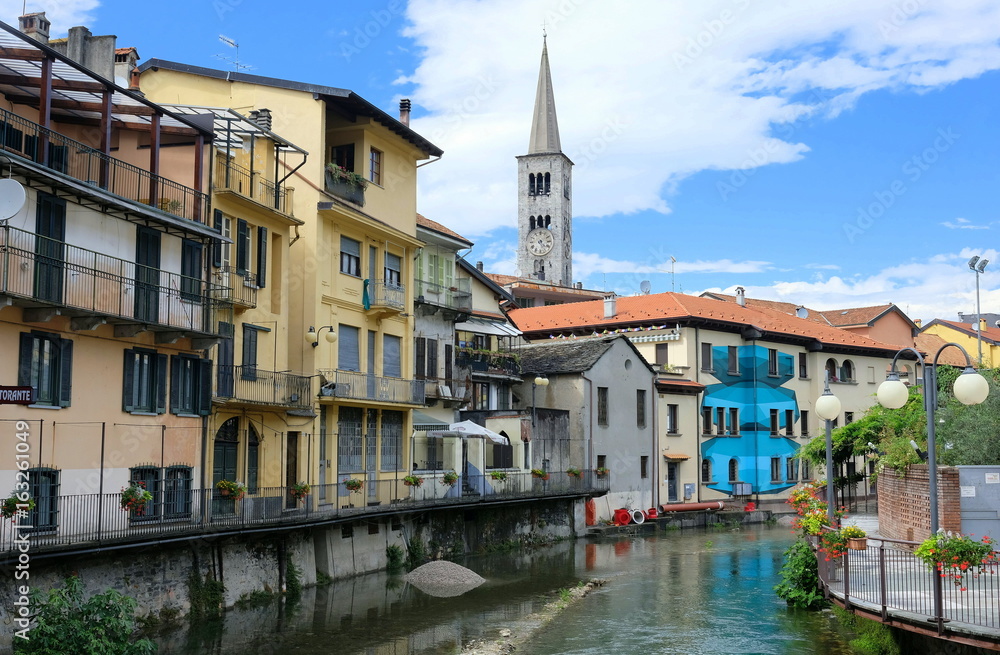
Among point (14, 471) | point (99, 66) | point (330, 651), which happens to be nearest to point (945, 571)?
point (330, 651)

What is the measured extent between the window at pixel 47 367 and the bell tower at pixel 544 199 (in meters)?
108

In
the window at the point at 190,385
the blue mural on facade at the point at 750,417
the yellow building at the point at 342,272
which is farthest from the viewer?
the blue mural on facade at the point at 750,417

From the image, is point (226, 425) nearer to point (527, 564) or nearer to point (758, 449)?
point (527, 564)

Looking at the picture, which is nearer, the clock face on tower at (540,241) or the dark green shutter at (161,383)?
the dark green shutter at (161,383)

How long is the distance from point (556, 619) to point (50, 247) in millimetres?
14390

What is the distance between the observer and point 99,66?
2819cm

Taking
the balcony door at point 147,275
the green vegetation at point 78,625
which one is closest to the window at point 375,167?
the balcony door at point 147,275

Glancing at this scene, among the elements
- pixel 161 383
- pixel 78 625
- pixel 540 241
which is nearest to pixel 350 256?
pixel 161 383

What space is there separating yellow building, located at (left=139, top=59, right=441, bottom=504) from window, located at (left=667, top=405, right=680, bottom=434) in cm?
2204

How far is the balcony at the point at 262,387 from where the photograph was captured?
26922 mm

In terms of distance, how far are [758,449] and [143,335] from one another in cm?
4354

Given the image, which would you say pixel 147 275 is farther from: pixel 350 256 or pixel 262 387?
pixel 350 256

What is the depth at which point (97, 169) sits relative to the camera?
23.6 meters

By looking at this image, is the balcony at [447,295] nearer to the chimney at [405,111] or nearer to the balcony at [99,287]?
the chimney at [405,111]
